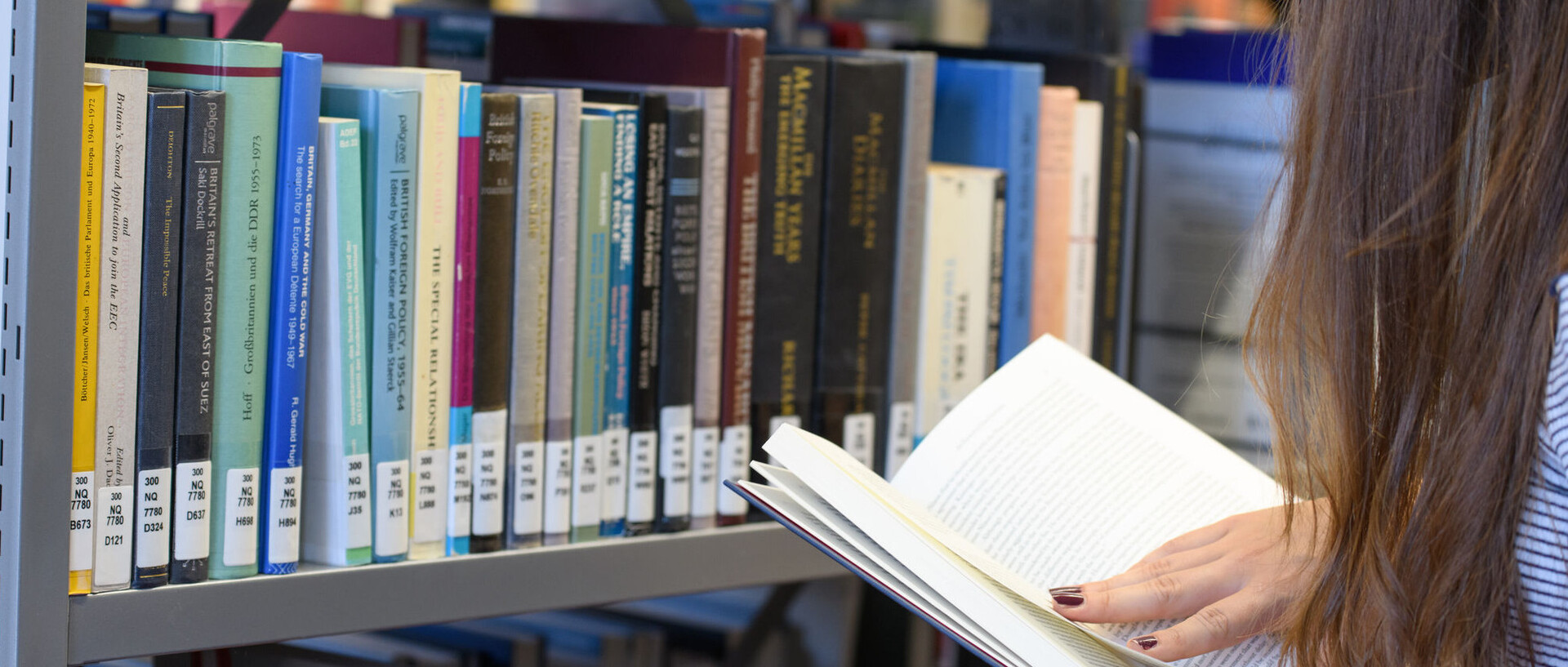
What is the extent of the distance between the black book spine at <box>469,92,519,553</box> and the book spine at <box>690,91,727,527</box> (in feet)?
0.43

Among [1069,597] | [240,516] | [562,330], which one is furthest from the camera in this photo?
[562,330]

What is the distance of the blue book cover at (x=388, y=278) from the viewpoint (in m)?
0.75

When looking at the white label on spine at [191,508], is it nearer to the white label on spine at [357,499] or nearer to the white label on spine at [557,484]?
the white label on spine at [357,499]

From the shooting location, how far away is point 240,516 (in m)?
0.72

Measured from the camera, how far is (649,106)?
0.83 metres

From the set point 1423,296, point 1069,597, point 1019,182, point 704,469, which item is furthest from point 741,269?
point 1423,296

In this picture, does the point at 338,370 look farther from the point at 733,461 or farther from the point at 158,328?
the point at 733,461

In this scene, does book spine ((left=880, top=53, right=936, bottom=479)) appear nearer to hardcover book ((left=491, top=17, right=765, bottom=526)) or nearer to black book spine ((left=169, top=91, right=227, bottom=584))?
hardcover book ((left=491, top=17, right=765, bottom=526))

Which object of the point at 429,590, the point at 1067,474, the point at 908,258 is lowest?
the point at 429,590

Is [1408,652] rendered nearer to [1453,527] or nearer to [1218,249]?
[1453,527]

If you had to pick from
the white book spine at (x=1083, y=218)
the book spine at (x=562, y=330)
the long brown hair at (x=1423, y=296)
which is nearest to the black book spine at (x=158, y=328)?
the book spine at (x=562, y=330)

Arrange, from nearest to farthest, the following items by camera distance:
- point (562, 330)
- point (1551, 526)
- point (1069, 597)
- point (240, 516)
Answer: point (1551, 526) < point (1069, 597) < point (240, 516) < point (562, 330)

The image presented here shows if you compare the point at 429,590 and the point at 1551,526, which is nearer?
the point at 1551,526

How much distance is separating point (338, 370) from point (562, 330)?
0.46 ft
